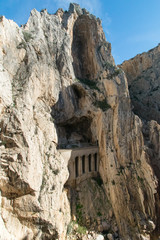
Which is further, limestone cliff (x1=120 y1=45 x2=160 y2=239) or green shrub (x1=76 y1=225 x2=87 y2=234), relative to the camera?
limestone cliff (x1=120 y1=45 x2=160 y2=239)

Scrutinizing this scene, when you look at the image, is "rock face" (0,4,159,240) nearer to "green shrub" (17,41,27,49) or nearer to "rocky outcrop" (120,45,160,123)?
"green shrub" (17,41,27,49)

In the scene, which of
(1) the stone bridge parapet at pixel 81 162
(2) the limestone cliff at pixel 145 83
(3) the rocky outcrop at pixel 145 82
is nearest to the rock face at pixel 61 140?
(1) the stone bridge parapet at pixel 81 162

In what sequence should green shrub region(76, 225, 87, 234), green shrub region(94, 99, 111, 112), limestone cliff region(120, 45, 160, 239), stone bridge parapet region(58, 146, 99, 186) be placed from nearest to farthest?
1. green shrub region(76, 225, 87, 234)
2. stone bridge parapet region(58, 146, 99, 186)
3. green shrub region(94, 99, 111, 112)
4. limestone cliff region(120, 45, 160, 239)

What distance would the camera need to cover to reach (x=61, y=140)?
2781 cm

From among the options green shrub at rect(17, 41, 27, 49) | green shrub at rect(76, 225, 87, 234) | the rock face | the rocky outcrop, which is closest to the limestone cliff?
the rocky outcrop

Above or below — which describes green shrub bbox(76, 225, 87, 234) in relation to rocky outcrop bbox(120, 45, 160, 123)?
below

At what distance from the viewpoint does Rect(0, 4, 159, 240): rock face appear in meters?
15.8

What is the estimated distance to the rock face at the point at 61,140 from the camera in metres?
15.8

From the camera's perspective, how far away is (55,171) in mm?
19250

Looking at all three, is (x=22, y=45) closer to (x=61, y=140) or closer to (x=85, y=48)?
(x=61, y=140)

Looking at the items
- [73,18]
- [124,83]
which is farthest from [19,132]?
[73,18]

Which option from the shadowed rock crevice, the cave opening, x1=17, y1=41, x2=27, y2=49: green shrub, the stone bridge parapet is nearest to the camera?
x1=17, y1=41, x2=27, y2=49: green shrub

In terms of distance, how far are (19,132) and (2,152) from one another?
2.62 meters

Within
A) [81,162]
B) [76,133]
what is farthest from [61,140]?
[81,162]
